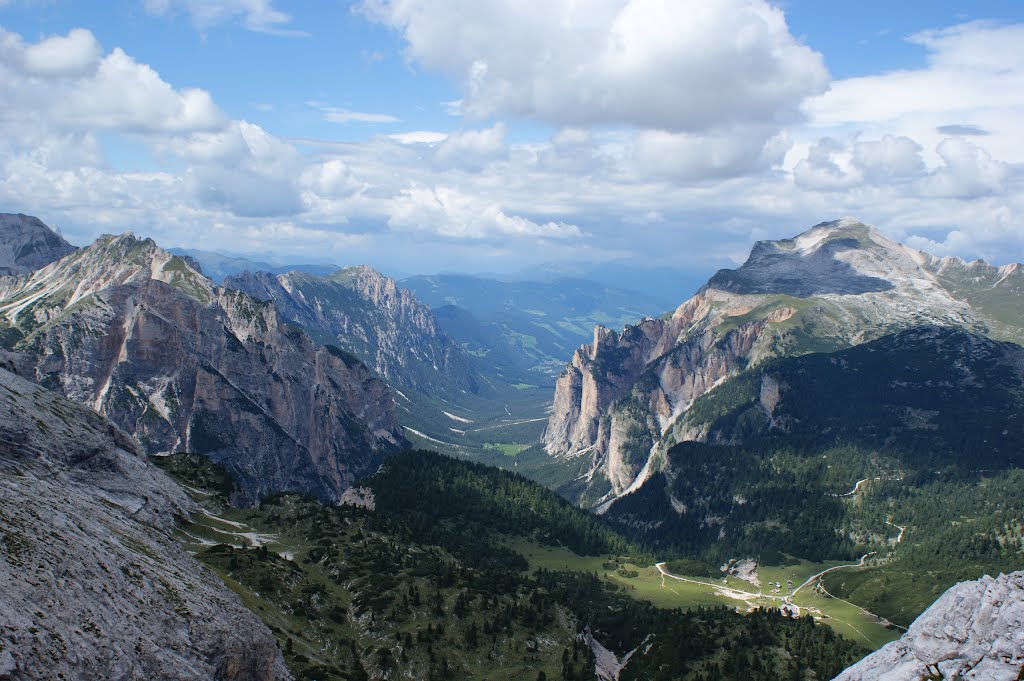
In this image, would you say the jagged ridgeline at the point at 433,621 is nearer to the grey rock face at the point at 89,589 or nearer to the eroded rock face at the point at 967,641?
the grey rock face at the point at 89,589

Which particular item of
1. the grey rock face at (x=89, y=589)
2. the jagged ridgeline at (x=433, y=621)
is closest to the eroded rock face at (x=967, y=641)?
the jagged ridgeline at (x=433, y=621)

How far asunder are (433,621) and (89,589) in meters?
65.5

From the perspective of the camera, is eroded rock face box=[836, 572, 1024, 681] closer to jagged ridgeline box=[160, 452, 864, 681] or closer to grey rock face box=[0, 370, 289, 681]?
jagged ridgeline box=[160, 452, 864, 681]

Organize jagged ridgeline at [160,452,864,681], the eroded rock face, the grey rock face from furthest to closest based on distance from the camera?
1. jagged ridgeline at [160,452,864,681]
2. the eroded rock face
3. the grey rock face

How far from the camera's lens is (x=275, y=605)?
102 m

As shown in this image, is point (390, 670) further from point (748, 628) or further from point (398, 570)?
point (748, 628)

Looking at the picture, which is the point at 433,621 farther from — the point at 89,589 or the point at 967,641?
the point at 967,641

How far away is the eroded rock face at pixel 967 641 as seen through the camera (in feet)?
193

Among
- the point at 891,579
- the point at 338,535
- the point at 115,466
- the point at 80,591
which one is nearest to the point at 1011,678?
the point at 80,591

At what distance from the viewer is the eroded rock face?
5872cm

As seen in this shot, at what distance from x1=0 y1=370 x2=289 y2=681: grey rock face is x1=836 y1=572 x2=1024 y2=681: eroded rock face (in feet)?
202

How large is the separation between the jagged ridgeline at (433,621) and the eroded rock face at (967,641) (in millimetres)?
51683

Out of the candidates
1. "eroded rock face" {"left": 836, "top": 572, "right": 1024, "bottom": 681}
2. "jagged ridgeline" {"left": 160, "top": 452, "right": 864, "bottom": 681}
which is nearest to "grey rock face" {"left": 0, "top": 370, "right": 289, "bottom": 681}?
"jagged ridgeline" {"left": 160, "top": 452, "right": 864, "bottom": 681}

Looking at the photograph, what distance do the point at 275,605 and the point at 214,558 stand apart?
11739 millimetres
